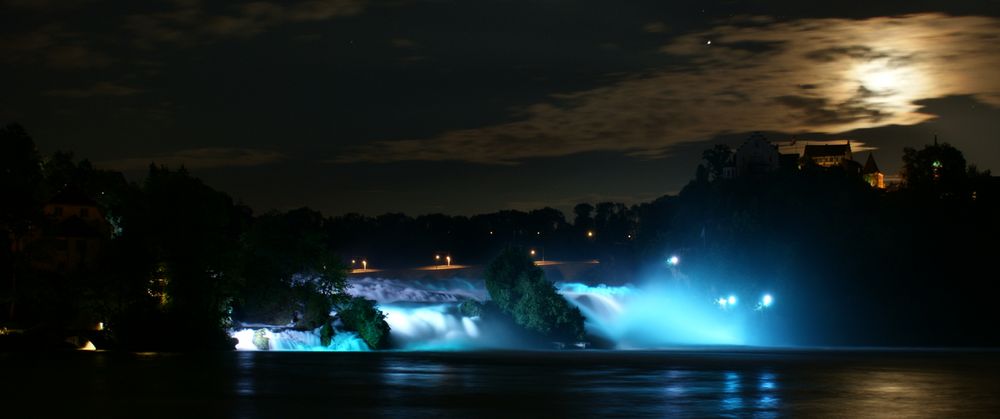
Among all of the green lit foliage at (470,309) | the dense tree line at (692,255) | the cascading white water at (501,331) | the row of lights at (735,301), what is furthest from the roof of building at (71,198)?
the row of lights at (735,301)

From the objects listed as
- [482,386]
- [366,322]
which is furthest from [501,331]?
[482,386]

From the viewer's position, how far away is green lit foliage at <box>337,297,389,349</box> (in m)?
81.1

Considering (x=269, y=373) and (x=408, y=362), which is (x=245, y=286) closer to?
(x=408, y=362)

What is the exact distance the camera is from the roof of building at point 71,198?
369 feet

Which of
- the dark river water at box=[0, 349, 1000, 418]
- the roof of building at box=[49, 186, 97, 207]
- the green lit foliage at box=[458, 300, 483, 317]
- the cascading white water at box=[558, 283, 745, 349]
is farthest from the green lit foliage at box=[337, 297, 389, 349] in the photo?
the roof of building at box=[49, 186, 97, 207]

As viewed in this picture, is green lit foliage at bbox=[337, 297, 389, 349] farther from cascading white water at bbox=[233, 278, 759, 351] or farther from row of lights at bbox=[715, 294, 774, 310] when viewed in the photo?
row of lights at bbox=[715, 294, 774, 310]

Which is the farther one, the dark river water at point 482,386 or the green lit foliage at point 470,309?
the green lit foliage at point 470,309

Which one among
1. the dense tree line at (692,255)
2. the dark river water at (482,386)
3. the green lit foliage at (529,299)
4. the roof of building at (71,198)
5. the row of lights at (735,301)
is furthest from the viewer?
the roof of building at (71,198)

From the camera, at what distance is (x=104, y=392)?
40625mm

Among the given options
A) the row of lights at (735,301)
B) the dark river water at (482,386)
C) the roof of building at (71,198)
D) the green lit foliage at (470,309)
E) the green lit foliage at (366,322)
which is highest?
the roof of building at (71,198)

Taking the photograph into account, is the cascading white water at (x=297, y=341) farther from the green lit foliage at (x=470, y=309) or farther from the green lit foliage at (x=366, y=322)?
the green lit foliage at (x=470, y=309)

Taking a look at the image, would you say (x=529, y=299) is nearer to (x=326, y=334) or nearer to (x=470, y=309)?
(x=470, y=309)

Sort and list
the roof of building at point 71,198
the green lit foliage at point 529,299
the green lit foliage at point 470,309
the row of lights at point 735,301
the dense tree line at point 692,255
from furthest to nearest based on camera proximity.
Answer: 1. the roof of building at point 71,198
2. the row of lights at point 735,301
3. the green lit foliage at point 470,309
4. the green lit foliage at point 529,299
5. the dense tree line at point 692,255

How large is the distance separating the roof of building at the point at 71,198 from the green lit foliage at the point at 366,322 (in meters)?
41.9
